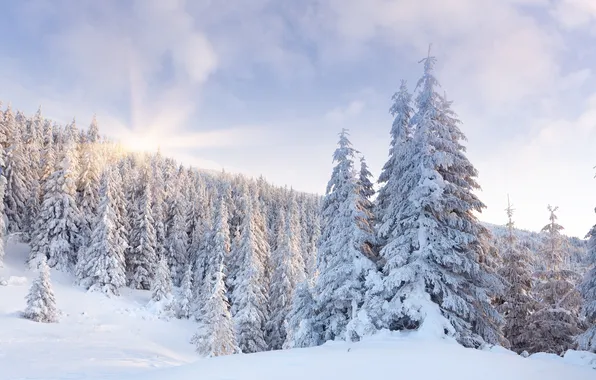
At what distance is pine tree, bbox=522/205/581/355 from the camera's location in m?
19.2

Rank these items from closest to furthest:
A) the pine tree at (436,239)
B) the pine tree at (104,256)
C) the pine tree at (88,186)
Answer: the pine tree at (436,239) < the pine tree at (104,256) < the pine tree at (88,186)

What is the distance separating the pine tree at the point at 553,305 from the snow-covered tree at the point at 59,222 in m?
43.4

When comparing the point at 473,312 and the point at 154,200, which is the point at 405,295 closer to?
the point at 473,312

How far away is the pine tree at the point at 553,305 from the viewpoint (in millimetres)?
19203

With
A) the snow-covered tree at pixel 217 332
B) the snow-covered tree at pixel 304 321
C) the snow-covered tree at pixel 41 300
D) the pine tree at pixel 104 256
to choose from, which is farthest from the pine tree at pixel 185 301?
the snow-covered tree at pixel 304 321

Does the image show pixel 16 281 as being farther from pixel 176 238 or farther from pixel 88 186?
pixel 176 238

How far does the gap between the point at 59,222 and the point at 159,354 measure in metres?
20.7

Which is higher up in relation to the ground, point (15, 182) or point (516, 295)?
point (15, 182)

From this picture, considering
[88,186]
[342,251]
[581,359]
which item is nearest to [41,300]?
[88,186]

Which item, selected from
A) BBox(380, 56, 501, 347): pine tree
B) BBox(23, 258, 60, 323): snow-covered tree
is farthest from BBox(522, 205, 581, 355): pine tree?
BBox(23, 258, 60, 323): snow-covered tree

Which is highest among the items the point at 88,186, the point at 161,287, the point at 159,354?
the point at 88,186

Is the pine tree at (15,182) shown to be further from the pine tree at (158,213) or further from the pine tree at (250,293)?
the pine tree at (250,293)

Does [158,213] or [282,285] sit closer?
[282,285]

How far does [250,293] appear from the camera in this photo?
129ft
